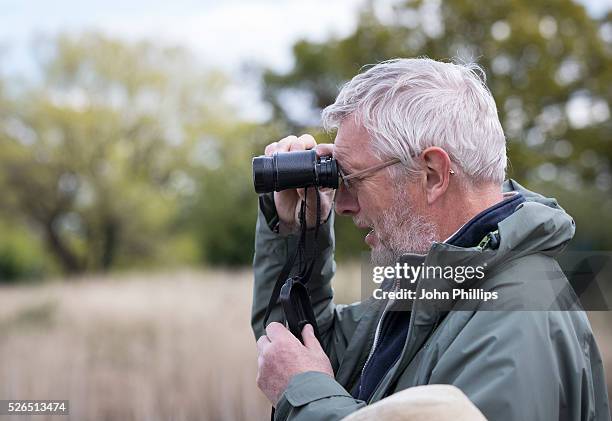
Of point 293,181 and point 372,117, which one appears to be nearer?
point 372,117

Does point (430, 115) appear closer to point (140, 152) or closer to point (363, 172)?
point (363, 172)

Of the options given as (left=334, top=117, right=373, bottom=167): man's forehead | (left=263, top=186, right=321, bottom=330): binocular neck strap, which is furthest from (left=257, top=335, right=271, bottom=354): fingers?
(left=334, top=117, right=373, bottom=167): man's forehead

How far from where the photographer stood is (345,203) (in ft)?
6.73

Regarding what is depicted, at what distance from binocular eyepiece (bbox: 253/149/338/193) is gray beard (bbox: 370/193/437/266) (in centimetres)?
24

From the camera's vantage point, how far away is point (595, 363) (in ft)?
5.53

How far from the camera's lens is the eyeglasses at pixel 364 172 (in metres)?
1.85

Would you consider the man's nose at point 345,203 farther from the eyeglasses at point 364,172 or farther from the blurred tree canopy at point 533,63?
the blurred tree canopy at point 533,63

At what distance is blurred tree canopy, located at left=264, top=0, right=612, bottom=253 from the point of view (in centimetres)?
1259

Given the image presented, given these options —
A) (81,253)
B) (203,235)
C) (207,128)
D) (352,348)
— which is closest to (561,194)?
(203,235)

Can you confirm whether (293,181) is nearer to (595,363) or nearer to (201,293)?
(595,363)

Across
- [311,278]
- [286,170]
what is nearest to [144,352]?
[311,278]

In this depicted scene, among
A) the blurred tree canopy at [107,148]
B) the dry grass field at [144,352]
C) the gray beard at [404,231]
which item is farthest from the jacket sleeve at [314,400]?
the blurred tree canopy at [107,148]

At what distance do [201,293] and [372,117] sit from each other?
8016 mm

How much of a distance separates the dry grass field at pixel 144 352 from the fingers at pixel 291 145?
9.80ft
